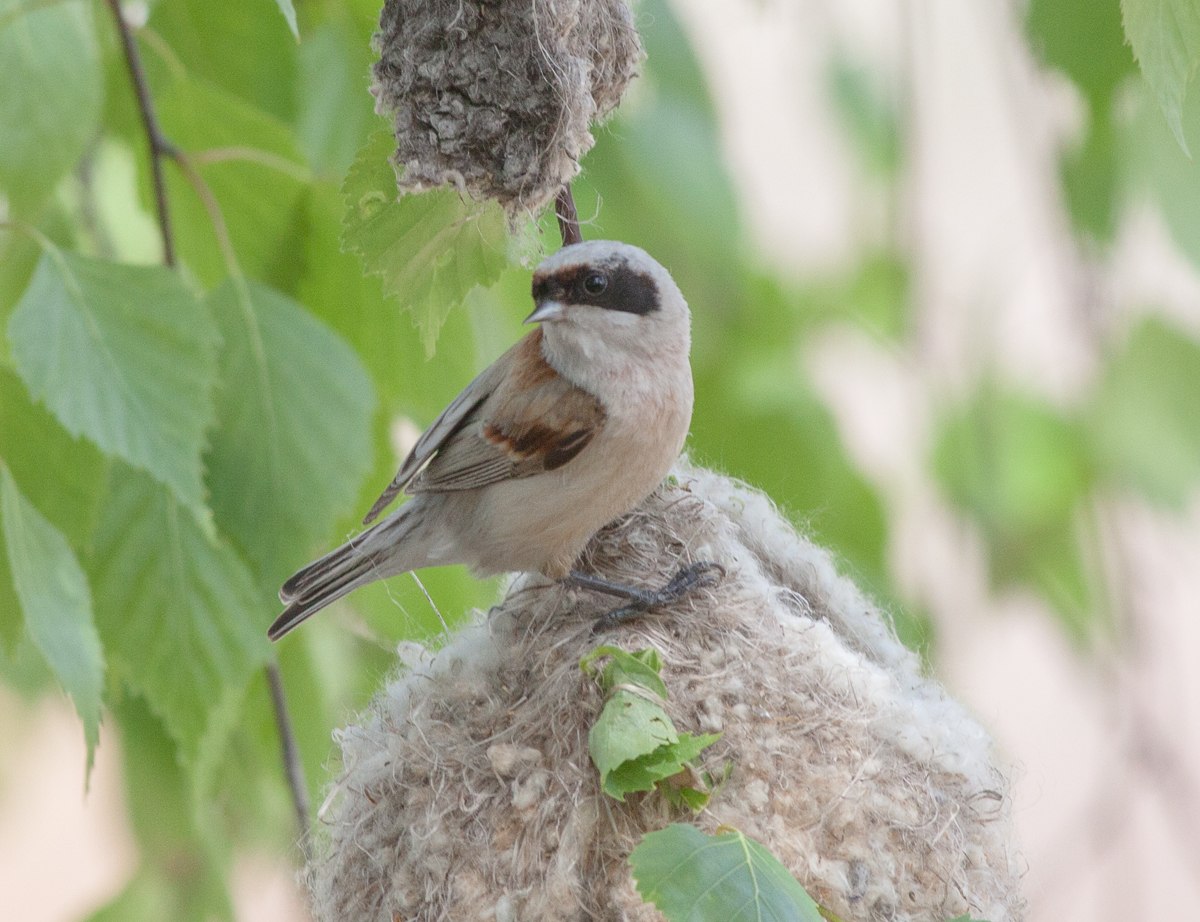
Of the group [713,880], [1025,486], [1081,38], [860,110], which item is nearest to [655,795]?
[713,880]

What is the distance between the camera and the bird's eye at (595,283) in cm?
148

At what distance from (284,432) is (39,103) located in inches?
23.0

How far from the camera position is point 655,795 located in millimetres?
1383

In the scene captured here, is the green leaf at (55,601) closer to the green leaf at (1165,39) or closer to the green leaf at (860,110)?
the green leaf at (1165,39)

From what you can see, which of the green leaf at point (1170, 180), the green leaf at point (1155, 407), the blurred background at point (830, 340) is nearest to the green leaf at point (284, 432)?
the blurred background at point (830, 340)

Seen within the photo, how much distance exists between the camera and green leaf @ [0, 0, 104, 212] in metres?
2.00

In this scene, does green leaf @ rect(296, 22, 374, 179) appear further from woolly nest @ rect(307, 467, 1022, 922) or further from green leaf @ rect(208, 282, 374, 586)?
woolly nest @ rect(307, 467, 1022, 922)

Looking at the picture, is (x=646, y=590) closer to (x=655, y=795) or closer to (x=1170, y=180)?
(x=655, y=795)

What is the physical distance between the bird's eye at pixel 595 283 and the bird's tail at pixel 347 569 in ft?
1.48

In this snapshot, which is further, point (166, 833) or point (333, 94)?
point (166, 833)

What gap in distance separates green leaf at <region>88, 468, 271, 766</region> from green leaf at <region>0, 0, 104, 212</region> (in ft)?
1.54

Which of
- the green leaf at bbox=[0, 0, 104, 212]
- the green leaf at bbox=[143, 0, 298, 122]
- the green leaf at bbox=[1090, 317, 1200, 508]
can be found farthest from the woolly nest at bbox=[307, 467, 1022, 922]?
the green leaf at bbox=[143, 0, 298, 122]

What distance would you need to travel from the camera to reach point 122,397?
177 cm

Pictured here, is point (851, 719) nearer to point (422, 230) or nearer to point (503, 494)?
point (503, 494)
